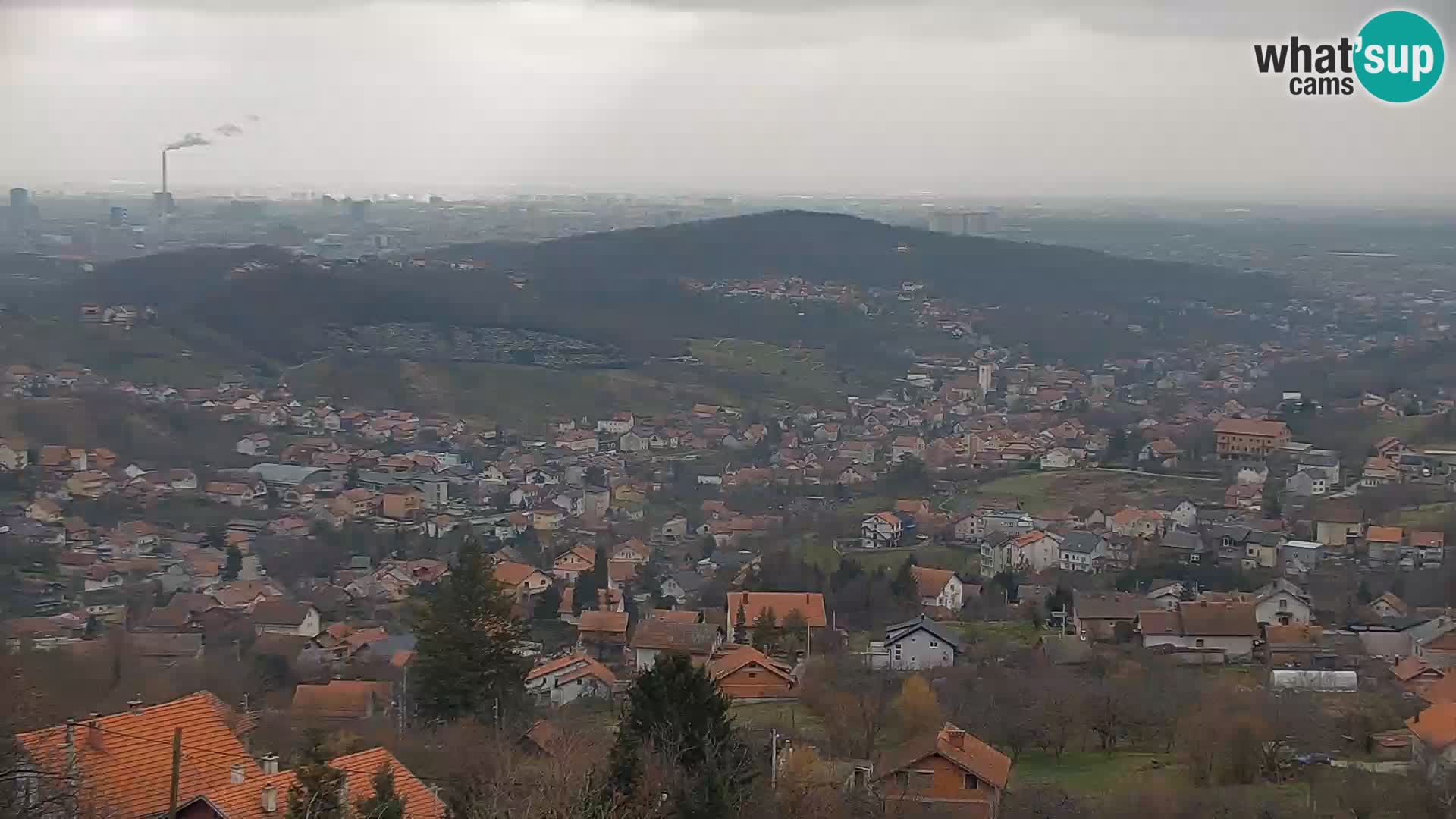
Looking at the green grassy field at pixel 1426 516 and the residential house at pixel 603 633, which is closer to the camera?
the residential house at pixel 603 633

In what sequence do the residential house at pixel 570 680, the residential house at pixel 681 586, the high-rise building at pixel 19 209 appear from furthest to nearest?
the high-rise building at pixel 19 209 < the residential house at pixel 681 586 < the residential house at pixel 570 680

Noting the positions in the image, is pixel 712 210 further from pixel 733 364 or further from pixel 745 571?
pixel 745 571

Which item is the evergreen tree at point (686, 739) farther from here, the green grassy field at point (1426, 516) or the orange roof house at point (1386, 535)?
the green grassy field at point (1426, 516)

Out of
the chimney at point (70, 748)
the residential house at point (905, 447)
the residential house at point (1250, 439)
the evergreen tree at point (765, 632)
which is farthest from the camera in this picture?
the residential house at point (905, 447)

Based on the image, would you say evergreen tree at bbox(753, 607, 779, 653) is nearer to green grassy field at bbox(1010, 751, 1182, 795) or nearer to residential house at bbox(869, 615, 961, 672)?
residential house at bbox(869, 615, 961, 672)

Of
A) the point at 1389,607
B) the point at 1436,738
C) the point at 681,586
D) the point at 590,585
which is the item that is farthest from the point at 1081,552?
the point at 1436,738

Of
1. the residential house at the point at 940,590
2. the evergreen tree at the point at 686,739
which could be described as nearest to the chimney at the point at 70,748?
the evergreen tree at the point at 686,739

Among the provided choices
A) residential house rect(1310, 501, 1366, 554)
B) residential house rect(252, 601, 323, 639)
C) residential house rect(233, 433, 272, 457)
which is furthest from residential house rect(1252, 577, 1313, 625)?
residential house rect(233, 433, 272, 457)
